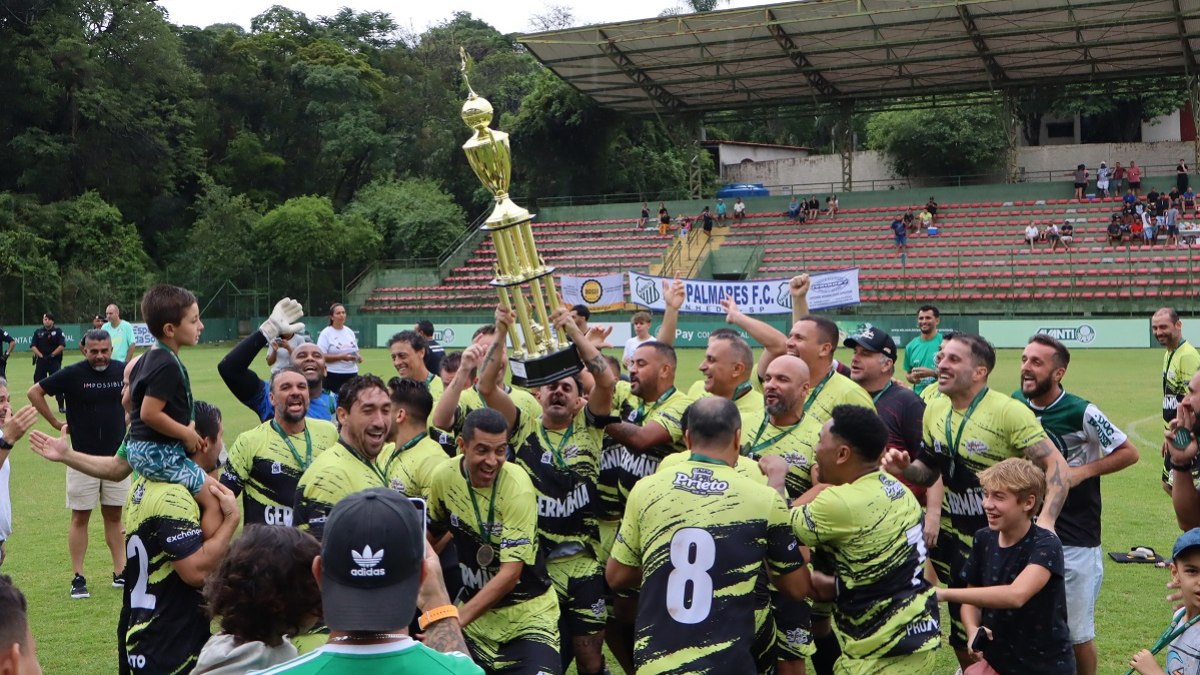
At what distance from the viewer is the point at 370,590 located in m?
2.63

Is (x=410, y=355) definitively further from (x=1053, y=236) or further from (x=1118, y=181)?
(x=1118, y=181)

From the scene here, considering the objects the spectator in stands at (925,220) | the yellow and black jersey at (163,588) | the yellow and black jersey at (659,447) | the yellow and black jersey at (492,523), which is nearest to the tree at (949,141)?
the spectator in stands at (925,220)

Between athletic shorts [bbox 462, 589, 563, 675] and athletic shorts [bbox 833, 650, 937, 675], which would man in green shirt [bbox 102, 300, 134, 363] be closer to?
athletic shorts [bbox 462, 589, 563, 675]

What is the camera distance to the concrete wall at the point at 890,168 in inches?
2058

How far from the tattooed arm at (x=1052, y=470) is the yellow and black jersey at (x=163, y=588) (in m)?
4.33

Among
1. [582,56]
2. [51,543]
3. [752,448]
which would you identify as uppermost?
[582,56]

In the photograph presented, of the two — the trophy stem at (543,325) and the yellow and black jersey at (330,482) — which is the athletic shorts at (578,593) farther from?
the trophy stem at (543,325)

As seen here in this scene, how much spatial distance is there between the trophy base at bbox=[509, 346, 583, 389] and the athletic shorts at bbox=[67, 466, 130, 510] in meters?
5.01

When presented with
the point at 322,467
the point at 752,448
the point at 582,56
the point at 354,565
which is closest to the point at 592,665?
the point at 752,448

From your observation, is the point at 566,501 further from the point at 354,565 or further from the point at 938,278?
the point at 938,278

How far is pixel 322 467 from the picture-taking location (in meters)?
5.78

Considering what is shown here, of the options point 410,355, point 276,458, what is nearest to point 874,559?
point 276,458

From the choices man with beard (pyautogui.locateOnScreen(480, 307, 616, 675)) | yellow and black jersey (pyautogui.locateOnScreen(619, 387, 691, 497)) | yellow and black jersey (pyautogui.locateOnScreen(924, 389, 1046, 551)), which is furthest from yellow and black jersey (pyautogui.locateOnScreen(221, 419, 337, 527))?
Result: yellow and black jersey (pyautogui.locateOnScreen(924, 389, 1046, 551))

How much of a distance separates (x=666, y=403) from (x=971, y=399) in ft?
6.03
